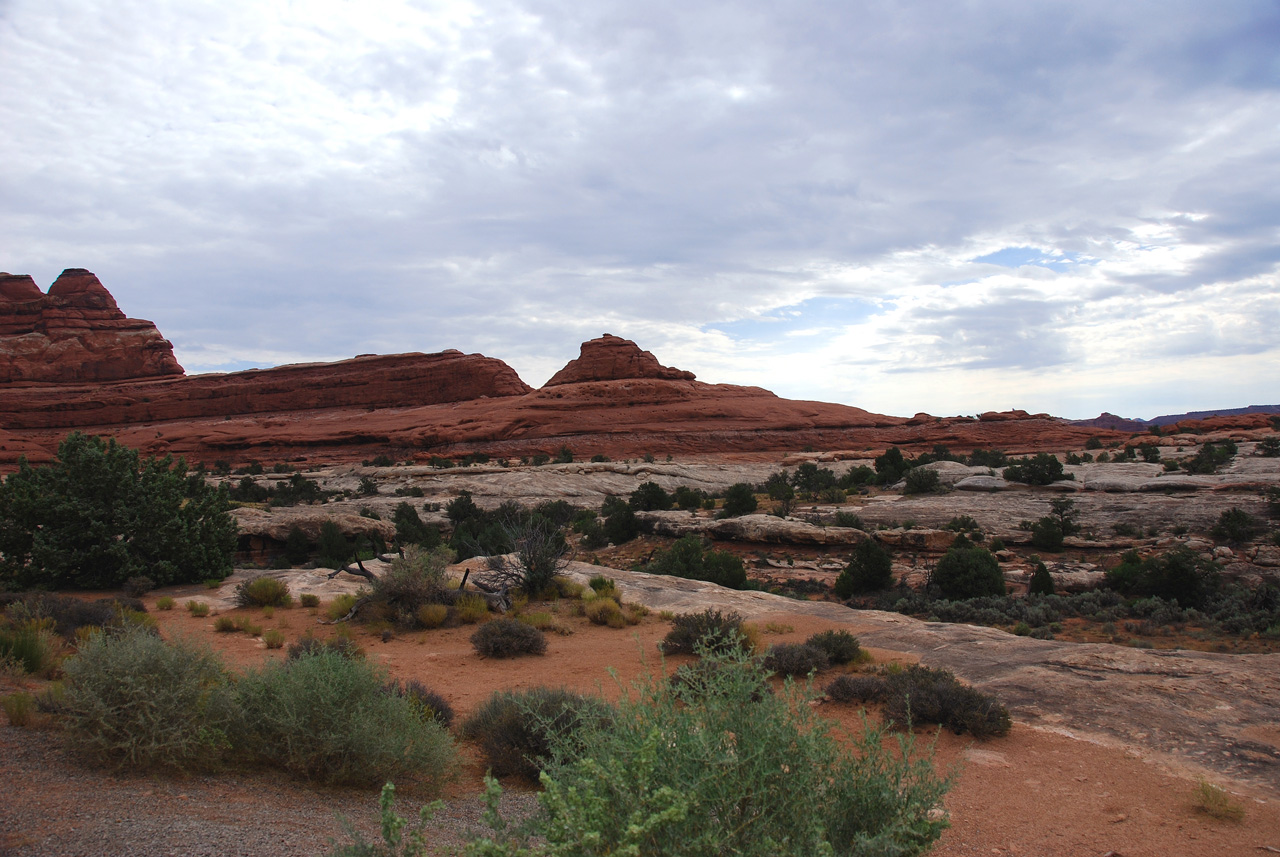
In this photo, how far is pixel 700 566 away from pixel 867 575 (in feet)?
13.1

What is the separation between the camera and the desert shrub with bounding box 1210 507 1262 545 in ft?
52.1

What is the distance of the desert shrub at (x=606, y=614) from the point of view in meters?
10.7

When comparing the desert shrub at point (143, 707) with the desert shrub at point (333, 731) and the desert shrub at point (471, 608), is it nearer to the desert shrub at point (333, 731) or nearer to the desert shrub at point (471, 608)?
the desert shrub at point (333, 731)

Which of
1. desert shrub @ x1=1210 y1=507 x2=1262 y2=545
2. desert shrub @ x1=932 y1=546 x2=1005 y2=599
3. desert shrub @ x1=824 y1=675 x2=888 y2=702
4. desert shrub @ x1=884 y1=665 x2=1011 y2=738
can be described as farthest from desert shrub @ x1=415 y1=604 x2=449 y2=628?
desert shrub @ x1=1210 y1=507 x2=1262 y2=545

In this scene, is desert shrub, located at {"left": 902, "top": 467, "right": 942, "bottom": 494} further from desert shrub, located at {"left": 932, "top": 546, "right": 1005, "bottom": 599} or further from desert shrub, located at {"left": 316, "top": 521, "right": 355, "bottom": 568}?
desert shrub, located at {"left": 316, "top": 521, "right": 355, "bottom": 568}

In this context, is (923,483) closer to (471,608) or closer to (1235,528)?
(1235,528)

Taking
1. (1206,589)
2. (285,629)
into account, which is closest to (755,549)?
(1206,589)

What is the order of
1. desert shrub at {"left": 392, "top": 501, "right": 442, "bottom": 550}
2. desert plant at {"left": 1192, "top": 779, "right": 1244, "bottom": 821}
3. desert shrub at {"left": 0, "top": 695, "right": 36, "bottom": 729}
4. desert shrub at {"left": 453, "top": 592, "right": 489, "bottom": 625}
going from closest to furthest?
desert plant at {"left": 1192, "top": 779, "right": 1244, "bottom": 821} < desert shrub at {"left": 0, "top": 695, "right": 36, "bottom": 729} < desert shrub at {"left": 453, "top": 592, "right": 489, "bottom": 625} < desert shrub at {"left": 392, "top": 501, "right": 442, "bottom": 550}

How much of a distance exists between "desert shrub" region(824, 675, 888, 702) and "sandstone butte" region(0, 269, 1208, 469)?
41.5 metres

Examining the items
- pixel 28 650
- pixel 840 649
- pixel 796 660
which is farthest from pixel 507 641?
pixel 28 650

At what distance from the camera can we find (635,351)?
234ft

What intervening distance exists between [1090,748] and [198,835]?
650cm

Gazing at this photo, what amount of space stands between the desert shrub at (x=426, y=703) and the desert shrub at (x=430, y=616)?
403cm

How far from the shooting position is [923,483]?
25.7 metres
